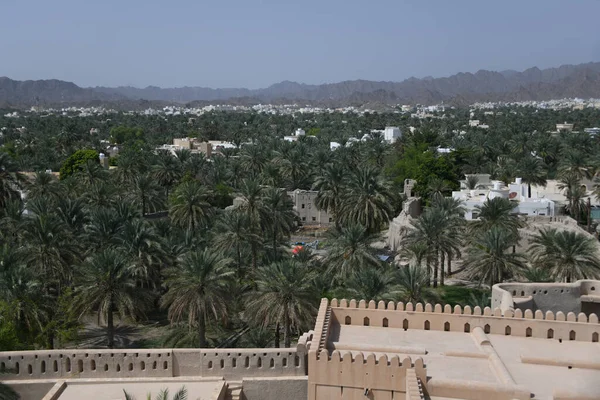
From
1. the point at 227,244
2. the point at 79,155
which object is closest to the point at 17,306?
the point at 227,244

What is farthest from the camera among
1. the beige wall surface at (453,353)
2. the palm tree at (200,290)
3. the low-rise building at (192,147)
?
the low-rise building at (192,147)

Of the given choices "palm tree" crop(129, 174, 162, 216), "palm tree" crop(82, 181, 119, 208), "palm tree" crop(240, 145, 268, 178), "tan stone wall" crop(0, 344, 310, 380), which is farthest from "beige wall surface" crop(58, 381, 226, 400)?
"palm tree" crop(240, 145, 268, 178)

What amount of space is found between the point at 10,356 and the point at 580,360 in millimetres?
12937

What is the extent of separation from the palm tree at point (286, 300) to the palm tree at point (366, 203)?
10754 mm

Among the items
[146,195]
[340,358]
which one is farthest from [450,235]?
[146,195]

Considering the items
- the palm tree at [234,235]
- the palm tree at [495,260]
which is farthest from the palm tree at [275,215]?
the palm tree at [495,260]

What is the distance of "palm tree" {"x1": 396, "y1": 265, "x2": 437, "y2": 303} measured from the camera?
2058 centimetres

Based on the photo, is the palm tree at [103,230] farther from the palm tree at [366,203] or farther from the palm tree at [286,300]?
the palm tree at [366,203]

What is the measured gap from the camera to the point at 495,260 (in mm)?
24844

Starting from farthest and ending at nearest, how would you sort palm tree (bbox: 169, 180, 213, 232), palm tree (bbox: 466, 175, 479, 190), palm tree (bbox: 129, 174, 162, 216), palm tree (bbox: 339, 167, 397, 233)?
1. palm tree (bbox: 466, 175, 479, 190)
2. palm tree (bbox: 129, 174, 162, 216)
3. palm tree (bbox: 169, 180, 213, 232)
4. palm tree (bbox: 339, 167, 397, 233)

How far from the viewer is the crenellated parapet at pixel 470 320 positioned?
50.1 ft

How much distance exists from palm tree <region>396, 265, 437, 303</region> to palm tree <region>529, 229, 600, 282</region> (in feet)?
18.3

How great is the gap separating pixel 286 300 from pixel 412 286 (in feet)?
13.4

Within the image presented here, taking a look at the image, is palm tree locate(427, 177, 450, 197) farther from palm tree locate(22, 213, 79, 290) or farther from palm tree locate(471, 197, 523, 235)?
palm tree locate(22, 213, 79, 290)
